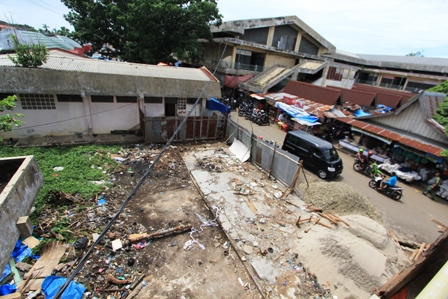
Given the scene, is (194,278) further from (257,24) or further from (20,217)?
(257,24)

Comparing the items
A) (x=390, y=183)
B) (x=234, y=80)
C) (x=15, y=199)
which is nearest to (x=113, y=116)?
(x=15, y=199)

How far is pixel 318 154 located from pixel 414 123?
6.58 metres

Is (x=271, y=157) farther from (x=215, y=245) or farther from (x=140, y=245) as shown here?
(x=140, y=245)

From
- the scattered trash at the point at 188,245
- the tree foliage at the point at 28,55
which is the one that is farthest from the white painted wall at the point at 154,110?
the scattered trash at the point at 188,245

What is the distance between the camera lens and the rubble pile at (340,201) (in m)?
8.98

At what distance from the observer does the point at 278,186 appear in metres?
10.7

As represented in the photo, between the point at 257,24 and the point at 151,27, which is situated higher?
the point at 257,24

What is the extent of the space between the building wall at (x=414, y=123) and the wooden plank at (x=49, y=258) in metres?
17.7

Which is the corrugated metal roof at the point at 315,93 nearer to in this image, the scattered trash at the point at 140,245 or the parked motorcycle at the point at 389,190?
the parked motorcycle at the point at 389,190

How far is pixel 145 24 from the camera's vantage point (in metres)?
20.8

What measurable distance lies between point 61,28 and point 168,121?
→ 120ft

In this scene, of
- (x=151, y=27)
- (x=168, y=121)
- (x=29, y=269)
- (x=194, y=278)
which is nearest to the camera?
(x=29, y=269)

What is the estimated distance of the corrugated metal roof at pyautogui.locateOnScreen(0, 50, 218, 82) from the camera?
40.7 ft

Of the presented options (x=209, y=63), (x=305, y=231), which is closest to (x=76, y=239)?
(x=305, y=231)
